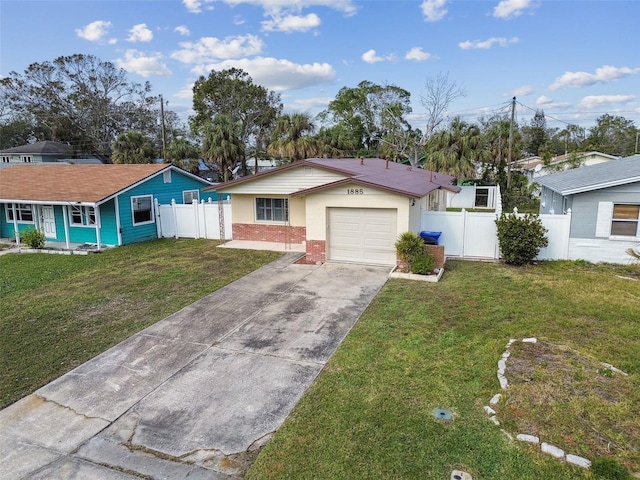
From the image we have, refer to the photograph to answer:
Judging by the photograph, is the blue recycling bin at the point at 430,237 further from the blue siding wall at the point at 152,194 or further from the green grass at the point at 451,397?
the blue siding wall at the point at 152,194

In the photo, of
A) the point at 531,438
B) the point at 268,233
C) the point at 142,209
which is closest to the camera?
the point at 531,438

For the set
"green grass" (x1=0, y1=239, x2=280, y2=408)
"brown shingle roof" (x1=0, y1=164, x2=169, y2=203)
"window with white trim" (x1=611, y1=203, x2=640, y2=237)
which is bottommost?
"green grass" (x1=0, y1=239, x2=280, y2=408)

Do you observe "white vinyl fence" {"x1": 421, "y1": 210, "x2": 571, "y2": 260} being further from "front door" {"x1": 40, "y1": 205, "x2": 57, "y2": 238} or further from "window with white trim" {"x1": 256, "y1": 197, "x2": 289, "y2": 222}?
"front door" {"x1": 40, "y1": 205, "x2": 57, "y2": 238}

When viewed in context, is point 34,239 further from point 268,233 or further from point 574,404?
point 574,404

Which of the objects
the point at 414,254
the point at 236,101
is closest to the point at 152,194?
the point at 414,254

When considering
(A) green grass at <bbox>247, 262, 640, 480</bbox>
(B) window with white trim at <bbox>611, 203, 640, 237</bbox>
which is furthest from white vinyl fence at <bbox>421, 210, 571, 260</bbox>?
(A) green grass at <bbox>247, 262, 640, 480</bbox>

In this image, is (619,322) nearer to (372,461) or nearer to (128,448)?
(372,461)
